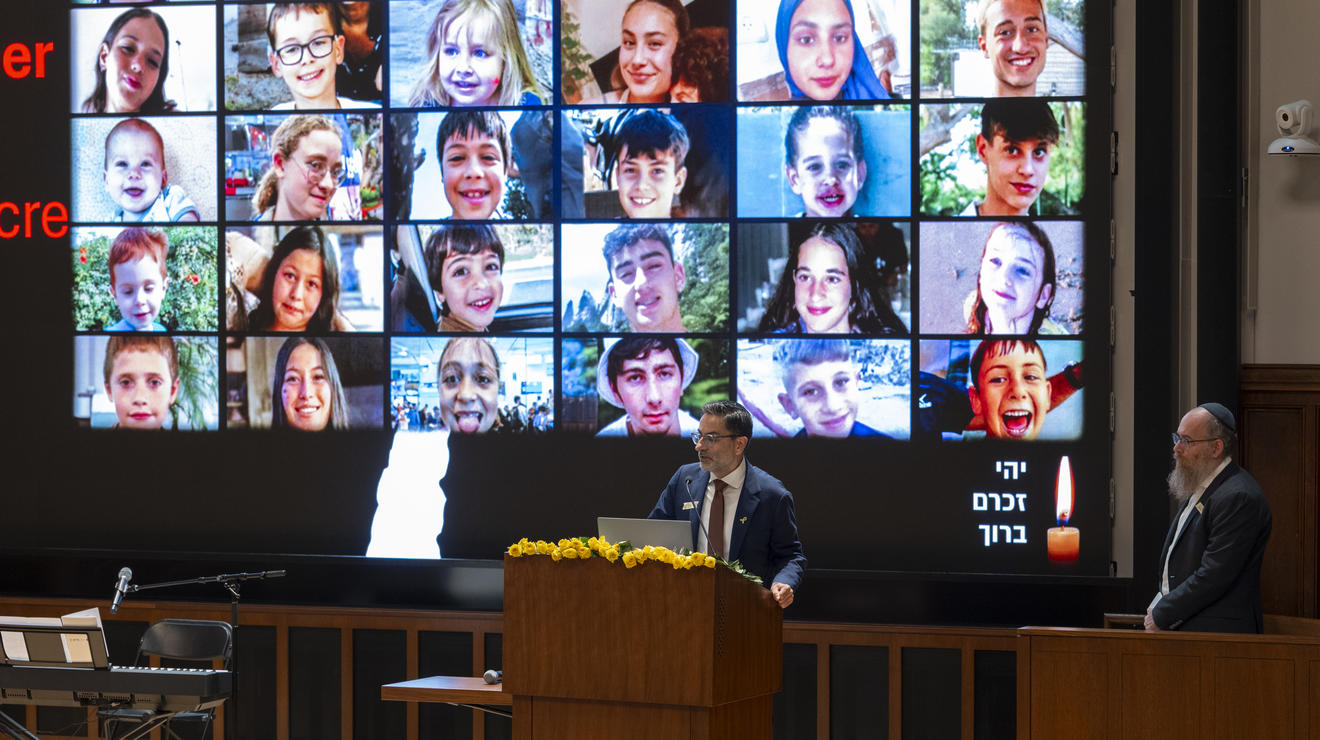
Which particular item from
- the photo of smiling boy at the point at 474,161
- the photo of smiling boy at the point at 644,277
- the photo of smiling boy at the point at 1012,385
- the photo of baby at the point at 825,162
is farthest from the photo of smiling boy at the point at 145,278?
the photo of smiling boy at the point at 1012,385

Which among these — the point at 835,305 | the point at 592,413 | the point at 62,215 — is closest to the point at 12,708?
the point at 62,215

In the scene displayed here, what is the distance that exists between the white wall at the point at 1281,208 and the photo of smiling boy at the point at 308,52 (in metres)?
4.02

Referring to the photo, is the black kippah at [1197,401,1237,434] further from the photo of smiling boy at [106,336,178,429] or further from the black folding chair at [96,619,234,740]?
the photo of smiling boy at [106,336,178,429]

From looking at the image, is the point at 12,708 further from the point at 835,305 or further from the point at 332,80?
the point at 835,305

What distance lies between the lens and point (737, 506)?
5684mm

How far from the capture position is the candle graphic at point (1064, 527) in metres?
6.57

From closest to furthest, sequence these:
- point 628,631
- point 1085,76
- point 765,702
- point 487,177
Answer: point 628,631 < point 765,702 < point 1085,76 < point 487,177

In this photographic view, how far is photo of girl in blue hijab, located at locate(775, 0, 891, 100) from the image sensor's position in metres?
6.67

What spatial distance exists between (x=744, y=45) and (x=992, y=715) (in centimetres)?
319

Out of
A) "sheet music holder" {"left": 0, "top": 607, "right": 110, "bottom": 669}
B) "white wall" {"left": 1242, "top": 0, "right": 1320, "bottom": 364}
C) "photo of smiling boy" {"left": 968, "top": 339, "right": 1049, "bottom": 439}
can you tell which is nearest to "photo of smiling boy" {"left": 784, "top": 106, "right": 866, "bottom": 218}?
"photo of smiling boy" {"left": 968, "top": 339, "right": 1049, "bottom": 439}

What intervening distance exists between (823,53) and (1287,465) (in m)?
2.71

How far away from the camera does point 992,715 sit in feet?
21.6

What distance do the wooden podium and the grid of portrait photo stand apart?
1.90m

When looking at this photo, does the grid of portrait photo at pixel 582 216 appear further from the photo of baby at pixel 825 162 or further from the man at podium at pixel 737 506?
the man at podium at pixel 737 506
